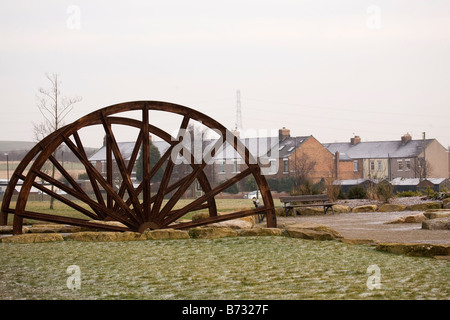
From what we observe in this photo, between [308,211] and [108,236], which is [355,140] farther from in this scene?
[108,236]

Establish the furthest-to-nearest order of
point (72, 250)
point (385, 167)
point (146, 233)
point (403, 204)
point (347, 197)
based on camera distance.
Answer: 1. point (385, 167)
2. point (347, 197)
3. point (403, 204)
4. point (146, 233)
5. point (72, 250)

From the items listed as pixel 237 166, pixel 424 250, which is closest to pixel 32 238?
pixel 424 250

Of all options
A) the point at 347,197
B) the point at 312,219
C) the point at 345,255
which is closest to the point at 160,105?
the point at 345,255

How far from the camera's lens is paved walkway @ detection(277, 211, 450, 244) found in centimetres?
1705

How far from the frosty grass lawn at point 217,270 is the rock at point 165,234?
0.36 metres

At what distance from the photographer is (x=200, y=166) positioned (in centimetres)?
1658

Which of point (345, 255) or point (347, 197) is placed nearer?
point (345, 255)

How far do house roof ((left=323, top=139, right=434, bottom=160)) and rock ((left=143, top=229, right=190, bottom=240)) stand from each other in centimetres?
6514

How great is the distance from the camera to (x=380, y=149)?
82562 mm

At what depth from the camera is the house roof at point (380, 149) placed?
80.4 meters

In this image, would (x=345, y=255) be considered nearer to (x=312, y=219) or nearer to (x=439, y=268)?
(x=439, y=268)

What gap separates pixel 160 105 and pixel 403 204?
16.1m

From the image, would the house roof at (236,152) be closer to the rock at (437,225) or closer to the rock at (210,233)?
the rock at (437,225)

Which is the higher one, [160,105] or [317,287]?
[160,105]
